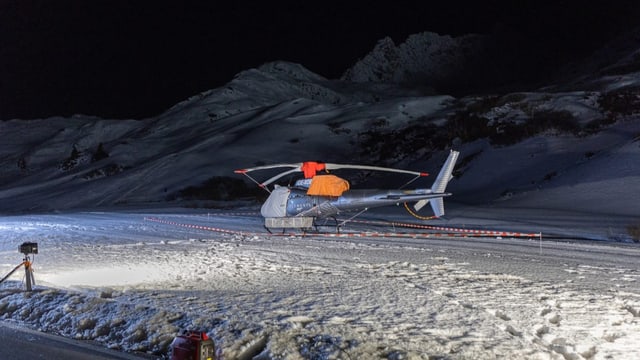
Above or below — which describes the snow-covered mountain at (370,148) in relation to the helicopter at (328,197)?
above

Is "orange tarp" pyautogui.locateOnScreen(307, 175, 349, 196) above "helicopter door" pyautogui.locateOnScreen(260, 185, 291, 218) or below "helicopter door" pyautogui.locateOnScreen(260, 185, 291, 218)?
above

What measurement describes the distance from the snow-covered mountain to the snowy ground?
429 inches

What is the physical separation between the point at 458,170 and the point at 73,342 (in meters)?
29.1

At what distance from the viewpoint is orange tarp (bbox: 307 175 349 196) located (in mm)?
18859

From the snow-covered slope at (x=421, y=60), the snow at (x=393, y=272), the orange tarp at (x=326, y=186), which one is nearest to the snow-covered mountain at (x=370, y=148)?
the snow at (x=393, y=272)

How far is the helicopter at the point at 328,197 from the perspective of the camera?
17.8 m

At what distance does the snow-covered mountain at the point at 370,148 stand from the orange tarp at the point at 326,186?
10121 mm

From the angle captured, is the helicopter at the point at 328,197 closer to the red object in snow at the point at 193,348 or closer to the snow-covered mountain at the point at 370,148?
the snow-covered mountain at the point at 370,148

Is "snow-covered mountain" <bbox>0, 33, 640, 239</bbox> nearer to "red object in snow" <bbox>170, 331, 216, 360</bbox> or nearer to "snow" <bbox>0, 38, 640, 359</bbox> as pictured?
"snow" <bbox>0, 38, 640, 359</bbox>

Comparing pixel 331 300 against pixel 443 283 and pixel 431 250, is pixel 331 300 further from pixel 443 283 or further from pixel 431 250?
pixel 431 250

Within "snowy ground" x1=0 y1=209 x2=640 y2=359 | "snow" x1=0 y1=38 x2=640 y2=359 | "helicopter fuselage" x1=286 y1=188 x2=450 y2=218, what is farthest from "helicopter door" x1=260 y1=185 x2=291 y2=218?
"snowy ground" x1=0 y1=209 x2=640 y2=359

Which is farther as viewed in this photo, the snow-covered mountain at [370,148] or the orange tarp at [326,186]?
the snow-covered mountain at [370,148]

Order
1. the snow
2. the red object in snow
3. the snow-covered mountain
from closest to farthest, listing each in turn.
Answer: the red object in snow, the snow, the snow-covered mountain

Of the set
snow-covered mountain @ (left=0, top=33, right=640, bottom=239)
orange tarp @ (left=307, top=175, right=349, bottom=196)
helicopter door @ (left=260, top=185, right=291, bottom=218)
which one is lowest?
helicopter door @ (left=260, top=185, right=291, bottom=218)
